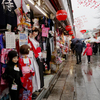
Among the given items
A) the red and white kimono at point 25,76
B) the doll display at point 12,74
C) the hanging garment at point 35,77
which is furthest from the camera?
the hanging garment at point 35,77

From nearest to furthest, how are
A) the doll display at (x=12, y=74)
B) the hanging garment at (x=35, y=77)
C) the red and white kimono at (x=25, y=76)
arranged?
the doll display at (x=12, y=74) < the red and white kimono at (x=25, y=76) < the hanging garment at (x=35, y=77)

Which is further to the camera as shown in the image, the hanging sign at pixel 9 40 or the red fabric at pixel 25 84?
the red fabric at pixel 25 84

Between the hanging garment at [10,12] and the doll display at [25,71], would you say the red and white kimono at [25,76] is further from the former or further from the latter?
the hanging garment at [10,12]

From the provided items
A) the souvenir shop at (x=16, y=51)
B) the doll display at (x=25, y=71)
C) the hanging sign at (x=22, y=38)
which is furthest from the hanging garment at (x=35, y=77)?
the hanging sign at (x=22, y=38)

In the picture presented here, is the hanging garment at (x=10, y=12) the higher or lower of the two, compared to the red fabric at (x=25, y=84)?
higher

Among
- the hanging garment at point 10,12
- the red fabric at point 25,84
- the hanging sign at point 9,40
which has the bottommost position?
the red fabric at point 25,84

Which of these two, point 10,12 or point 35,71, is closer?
point 10,12

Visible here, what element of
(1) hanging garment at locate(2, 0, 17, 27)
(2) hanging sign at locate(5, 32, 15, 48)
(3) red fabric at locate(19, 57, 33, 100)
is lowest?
(3) red fabric at locate(19, 57, 33, 100)

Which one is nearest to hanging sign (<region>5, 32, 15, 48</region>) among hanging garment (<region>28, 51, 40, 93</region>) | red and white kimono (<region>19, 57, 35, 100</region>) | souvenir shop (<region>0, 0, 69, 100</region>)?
souvenir shop (<region>0, 0, 69, 100</region>)

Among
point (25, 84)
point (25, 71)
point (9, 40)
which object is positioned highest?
point (9, 40)

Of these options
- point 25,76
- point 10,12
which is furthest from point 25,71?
point 10,12

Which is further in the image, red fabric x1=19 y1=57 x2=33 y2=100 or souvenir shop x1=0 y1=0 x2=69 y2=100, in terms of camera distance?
red fabric x1=19 y1=57 x2=33 y2=100

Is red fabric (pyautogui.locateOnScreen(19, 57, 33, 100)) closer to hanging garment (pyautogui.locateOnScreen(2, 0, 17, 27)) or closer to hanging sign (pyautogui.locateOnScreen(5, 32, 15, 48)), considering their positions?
hanging sign (pyautogui.locateOnScreen(5, 32, 15, 48))

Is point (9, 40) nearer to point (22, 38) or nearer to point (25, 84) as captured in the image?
Result: point (22, 38)
